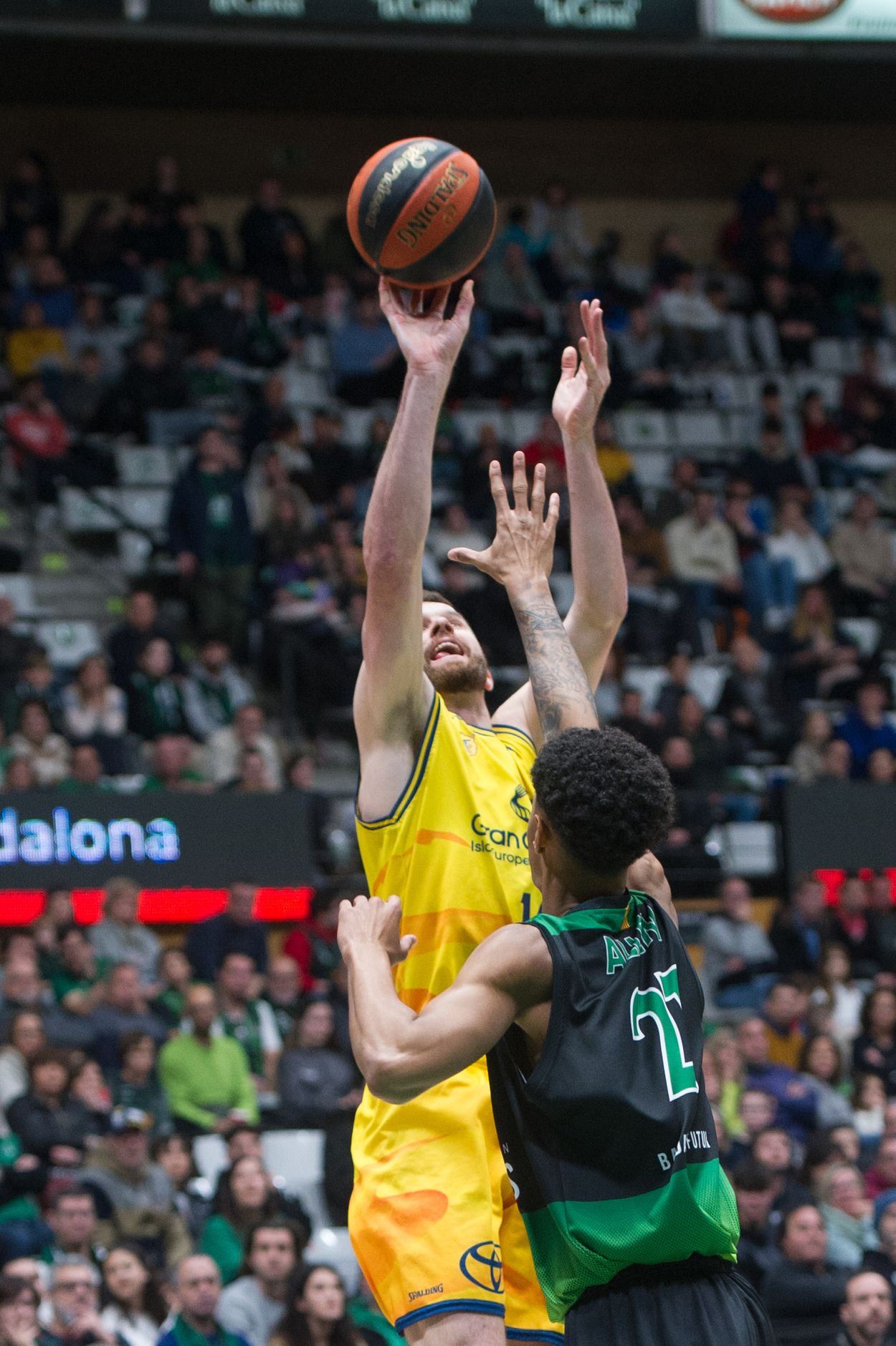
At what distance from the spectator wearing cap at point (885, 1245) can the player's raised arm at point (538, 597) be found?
16.8 ft

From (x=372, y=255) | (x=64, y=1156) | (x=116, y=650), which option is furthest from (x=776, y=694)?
(x=372, y=255)

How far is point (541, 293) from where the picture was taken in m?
18.5

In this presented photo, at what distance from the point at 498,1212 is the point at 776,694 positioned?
10.7m

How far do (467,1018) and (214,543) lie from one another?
11163 millimetres

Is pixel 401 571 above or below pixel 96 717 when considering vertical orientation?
above

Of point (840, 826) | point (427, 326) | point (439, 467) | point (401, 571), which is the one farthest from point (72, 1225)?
point (439, 467)

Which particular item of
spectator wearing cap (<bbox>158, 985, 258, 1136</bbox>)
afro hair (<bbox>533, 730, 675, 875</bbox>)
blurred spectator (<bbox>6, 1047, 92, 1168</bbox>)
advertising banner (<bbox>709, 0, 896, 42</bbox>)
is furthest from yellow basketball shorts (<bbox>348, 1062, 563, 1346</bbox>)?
advertising banner (<bbox>709, 0, 896, 42</bbox>)

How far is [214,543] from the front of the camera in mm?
14328

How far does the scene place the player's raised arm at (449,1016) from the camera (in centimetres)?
343

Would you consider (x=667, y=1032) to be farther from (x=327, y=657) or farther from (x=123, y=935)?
(x=327, y=657)

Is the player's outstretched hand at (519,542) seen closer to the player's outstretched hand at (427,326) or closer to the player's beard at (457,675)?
the player's beard at (457,675)

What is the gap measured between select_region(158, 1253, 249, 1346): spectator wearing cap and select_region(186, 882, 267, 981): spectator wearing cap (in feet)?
10.7

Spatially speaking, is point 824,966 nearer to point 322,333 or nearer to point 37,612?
point 37,612

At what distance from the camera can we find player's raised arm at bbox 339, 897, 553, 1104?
3.43 meters
